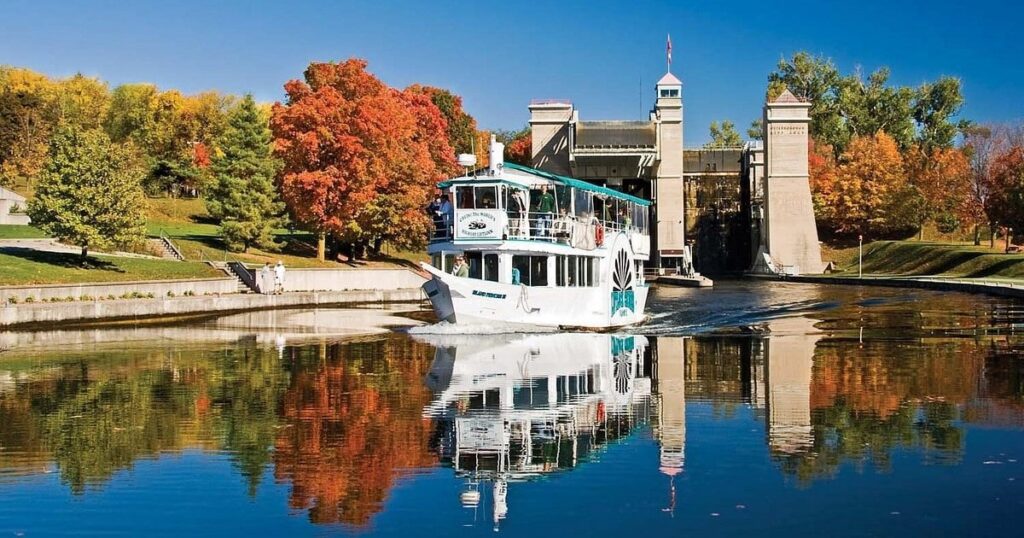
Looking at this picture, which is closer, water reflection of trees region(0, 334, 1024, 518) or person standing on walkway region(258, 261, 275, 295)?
water reflection of trees region(0, 334, 1024, 518)

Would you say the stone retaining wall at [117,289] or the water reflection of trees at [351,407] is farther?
the stone retaining wall at [117,289]

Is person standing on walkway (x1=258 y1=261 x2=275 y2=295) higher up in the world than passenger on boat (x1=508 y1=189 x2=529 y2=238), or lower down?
lower down

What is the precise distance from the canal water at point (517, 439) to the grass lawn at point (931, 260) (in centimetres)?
4131

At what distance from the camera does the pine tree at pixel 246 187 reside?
2427 inches

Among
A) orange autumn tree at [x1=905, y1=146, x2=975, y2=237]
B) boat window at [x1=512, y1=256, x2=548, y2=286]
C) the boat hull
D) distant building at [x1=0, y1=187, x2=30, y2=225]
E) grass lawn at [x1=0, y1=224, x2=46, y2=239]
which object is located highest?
orange autumn tree at [x1=905, y1=146, x2=975, y2=237]

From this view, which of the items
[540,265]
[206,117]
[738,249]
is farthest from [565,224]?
[206,117]

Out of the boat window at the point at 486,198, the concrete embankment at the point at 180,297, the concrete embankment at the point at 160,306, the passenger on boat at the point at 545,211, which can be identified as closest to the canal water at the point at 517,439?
the passenger on boat at the point at 545,211

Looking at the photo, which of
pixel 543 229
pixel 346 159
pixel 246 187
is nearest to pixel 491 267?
pixel 543 229

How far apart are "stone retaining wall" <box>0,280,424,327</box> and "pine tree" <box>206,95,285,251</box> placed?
10.2m

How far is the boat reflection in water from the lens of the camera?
14.0 metres

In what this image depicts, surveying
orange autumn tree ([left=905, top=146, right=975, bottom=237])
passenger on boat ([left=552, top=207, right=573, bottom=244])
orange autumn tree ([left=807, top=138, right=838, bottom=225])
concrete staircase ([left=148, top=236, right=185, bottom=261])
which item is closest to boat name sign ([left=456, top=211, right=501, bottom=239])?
passenger on boat ([left=552, top=207, right=573, bottom=244])

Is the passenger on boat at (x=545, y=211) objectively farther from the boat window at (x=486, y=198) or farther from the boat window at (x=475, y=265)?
the boat window at (x=475, y=265)

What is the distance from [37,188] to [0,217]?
22.7 metres

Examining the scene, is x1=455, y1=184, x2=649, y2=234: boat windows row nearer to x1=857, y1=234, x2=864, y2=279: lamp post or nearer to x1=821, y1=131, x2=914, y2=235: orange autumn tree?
x1=857, y1=234, x2=864, y2=279: lamp post
